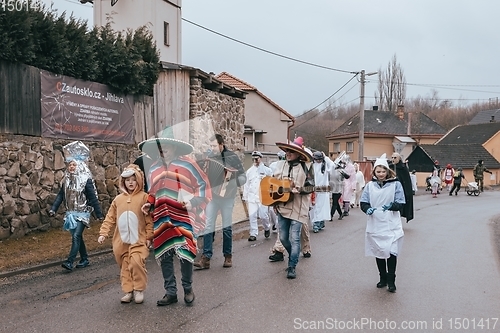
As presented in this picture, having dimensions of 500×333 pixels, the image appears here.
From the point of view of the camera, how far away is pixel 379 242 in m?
6.89

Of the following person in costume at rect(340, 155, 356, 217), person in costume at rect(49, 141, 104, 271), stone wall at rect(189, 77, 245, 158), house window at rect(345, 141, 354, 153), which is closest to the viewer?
person in costume at rect(49, 141, 104, 271)

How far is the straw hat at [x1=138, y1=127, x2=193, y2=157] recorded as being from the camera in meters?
5.95

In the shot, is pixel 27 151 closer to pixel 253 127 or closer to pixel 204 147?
pixel 204 147

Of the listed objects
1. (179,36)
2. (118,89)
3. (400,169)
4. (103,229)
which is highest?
(179,36)

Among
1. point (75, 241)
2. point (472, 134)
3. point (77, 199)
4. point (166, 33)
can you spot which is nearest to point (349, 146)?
point (472, 134)

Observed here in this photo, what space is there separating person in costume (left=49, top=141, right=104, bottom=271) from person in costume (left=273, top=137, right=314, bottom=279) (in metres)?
2.80

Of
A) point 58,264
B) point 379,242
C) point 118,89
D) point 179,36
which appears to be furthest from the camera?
point 179,36

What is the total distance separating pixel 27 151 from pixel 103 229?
5068 mm

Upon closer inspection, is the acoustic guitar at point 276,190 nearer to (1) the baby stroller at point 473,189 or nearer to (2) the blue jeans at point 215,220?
(2) the blue jeans at point 215,220

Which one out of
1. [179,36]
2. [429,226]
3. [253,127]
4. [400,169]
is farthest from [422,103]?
[400,169]

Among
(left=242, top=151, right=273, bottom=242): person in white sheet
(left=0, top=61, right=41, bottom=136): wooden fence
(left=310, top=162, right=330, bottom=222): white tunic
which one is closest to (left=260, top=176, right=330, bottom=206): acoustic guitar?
(left=242, top=151, right=273, bottom=242): person in white sheet

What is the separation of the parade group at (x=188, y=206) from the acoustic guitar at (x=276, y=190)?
0.6 inches

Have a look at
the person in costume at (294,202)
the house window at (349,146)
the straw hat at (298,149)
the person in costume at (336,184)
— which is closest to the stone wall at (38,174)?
the straw hat at (298,149)

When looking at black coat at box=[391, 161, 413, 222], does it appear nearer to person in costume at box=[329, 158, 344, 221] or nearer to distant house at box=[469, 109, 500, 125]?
person in costume at box=[329, 158, 344, 221]
